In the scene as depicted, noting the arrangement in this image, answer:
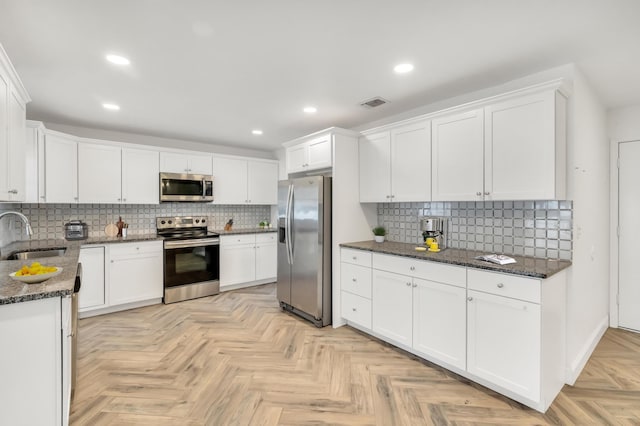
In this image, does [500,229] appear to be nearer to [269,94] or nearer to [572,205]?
[572,205]

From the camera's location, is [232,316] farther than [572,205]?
Yes

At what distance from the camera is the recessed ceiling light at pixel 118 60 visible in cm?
226

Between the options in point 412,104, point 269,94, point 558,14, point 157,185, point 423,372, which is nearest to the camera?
point 558,14

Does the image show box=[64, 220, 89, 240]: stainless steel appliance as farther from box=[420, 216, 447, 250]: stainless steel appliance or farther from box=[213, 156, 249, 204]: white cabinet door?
box=[420, 216, 447, 250]: stainless steel appliance

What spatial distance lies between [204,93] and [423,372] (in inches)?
125

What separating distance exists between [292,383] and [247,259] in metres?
2.86

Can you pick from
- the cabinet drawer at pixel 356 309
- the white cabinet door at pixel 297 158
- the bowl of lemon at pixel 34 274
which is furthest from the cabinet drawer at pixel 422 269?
the bowl of lemon at pixel 34 274

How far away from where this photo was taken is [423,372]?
2.55 meters

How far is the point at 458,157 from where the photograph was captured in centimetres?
275

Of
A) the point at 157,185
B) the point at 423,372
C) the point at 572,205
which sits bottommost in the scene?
the point at 423,372

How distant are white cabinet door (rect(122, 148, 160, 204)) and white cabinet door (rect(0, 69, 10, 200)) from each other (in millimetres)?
2133

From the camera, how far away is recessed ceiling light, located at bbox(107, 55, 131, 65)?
7.41 feet

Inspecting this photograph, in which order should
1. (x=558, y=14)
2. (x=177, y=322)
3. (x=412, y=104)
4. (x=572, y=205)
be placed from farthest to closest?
1. (x=177, y=322)
2. (x=412, y=104)
3. (x=572, y=205)
4. (x=558, y=14)

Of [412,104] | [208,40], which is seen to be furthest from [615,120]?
[208,40]
